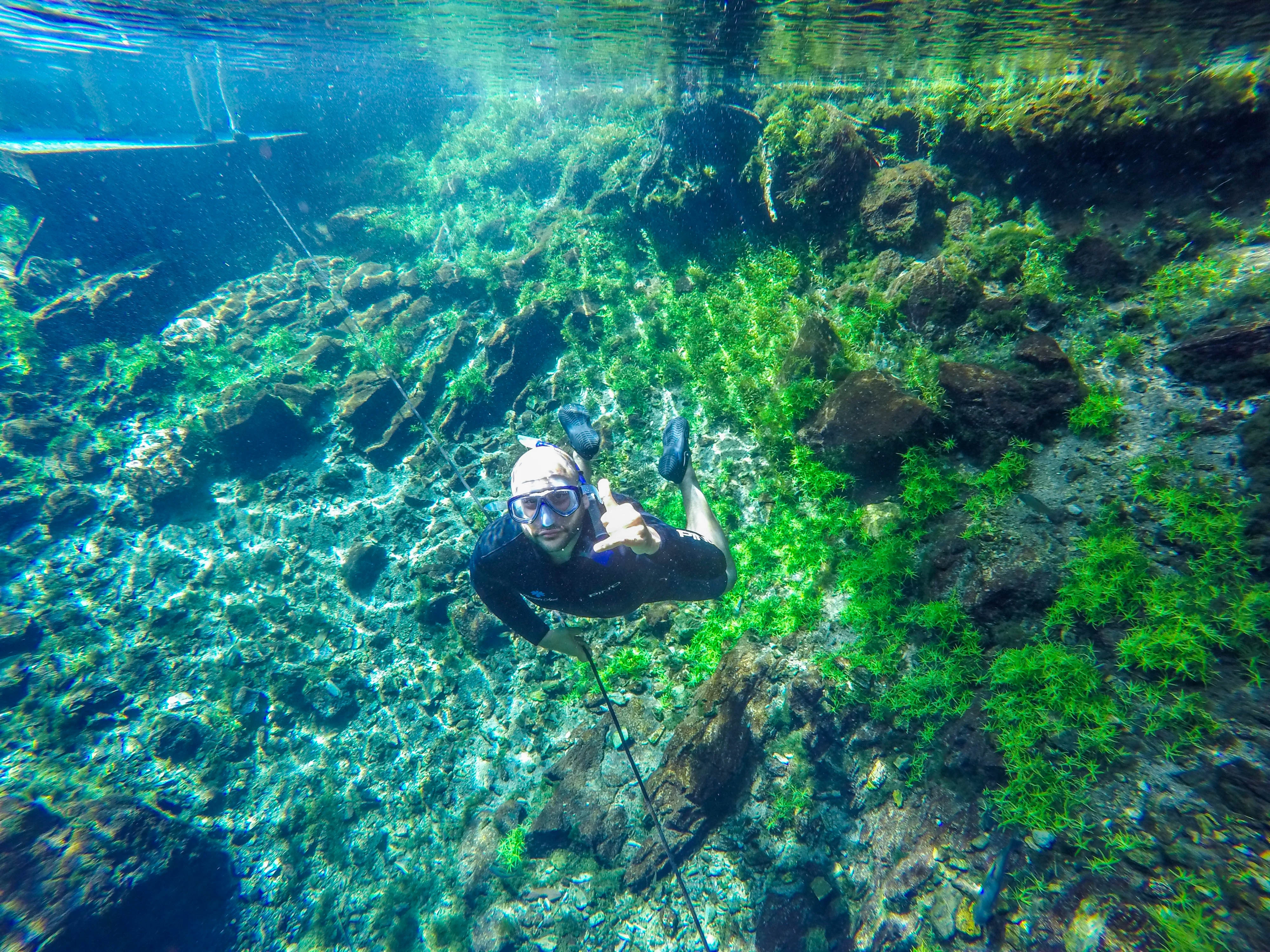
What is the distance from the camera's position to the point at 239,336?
400 inches

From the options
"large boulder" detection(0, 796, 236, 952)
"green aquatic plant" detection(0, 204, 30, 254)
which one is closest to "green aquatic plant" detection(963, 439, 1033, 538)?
"large boulder" detection(0, 796, 236, 952)

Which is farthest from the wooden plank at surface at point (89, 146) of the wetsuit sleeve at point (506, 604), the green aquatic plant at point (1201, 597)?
the green aquatic plant at point (1201, 597)

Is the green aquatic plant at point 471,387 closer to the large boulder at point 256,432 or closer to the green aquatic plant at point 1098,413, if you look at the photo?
the large boulder at point 256,432

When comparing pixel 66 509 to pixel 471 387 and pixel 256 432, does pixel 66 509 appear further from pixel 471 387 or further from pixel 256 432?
pixel 471 387

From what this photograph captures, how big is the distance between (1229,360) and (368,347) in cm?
1181

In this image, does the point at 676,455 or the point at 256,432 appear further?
the point at 256,432

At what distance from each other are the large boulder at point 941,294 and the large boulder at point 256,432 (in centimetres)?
1006

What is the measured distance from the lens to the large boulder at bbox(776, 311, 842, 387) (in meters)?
5.20

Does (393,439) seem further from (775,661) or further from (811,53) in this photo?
(811,53)

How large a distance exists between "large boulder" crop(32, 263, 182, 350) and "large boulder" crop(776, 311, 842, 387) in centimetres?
1439

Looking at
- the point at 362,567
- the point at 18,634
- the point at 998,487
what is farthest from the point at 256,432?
the point at 998,487

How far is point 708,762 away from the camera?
4.37 metres

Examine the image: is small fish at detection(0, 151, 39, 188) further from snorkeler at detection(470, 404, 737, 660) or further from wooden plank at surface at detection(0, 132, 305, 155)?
snorkeler at detection(470, 404, 737, 660)

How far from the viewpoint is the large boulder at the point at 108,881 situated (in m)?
5.08
